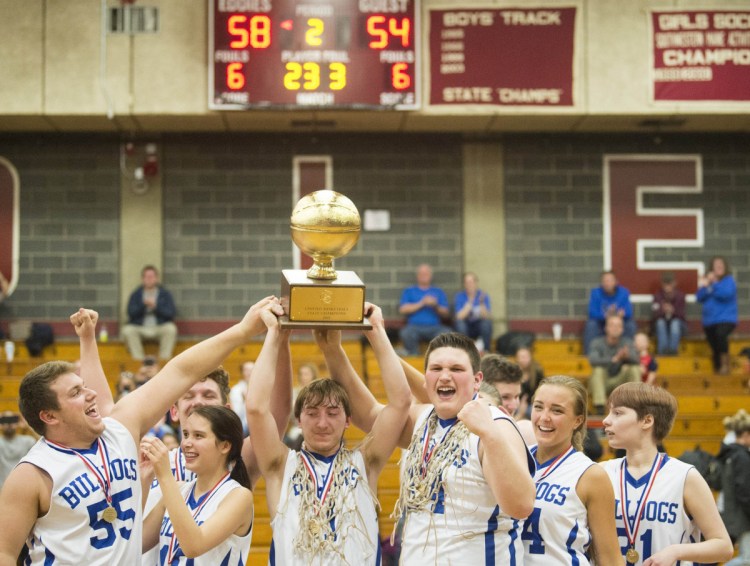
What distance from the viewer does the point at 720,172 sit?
13445 mm

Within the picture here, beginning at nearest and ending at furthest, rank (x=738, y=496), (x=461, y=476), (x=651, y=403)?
(x=461, y=476)
(x=651, y=403)
(x=738, y=496)

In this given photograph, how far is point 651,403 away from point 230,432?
5.81 ft

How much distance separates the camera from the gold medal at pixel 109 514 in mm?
3352

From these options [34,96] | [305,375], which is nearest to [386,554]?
[305,375]

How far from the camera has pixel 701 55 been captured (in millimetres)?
11828

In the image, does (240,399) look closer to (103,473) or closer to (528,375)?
(528,375)

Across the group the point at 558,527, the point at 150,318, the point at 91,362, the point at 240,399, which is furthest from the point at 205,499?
the point at 150,318

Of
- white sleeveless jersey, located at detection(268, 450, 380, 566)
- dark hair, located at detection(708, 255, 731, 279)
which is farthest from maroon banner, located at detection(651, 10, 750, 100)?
white sleeveless jersey, located at detection(268, 450, 380, 566)

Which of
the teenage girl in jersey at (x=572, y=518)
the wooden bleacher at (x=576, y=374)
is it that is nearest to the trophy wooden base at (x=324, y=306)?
the teenage girl in jersey at (x=572, y=518)

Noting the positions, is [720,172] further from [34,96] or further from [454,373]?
[454,373]

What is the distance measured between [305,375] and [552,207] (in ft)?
16.5

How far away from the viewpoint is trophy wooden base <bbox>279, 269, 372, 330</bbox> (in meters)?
3.74

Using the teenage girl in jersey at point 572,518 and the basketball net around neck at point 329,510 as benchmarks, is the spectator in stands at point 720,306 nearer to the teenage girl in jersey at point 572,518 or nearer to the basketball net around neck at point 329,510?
the teenage girl in jersey at point 572,518

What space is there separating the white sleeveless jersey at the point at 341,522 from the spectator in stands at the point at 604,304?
9.11 metres
